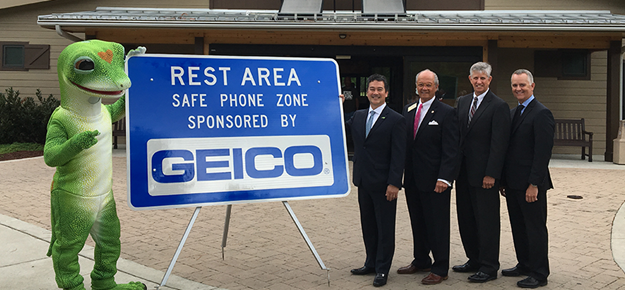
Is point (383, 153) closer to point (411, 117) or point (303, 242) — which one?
point (411, 117)

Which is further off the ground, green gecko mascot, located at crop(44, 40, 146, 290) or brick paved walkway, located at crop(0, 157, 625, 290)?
green gecko mascot, located at crop(44, 40, 146, 290)

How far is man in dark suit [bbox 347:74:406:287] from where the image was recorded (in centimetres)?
418

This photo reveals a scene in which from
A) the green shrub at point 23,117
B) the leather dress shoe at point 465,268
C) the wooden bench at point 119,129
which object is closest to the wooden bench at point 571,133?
the leather dress shoe at point 465,268

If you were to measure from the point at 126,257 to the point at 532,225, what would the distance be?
352 centimetres

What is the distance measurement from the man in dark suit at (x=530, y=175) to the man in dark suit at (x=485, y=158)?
0.12m

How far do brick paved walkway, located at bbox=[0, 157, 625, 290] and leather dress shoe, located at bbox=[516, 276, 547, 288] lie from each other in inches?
3.0

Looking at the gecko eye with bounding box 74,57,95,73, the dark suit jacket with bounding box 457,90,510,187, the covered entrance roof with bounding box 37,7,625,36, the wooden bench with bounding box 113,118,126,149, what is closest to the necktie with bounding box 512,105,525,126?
the dark suit jacket with bounding box 457,90,510,187

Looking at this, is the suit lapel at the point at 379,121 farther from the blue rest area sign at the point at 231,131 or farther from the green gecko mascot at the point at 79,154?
the green gecko mascot at the point at 79,154

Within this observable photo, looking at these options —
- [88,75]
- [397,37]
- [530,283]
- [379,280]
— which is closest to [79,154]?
[88,75]

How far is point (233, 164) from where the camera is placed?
411 cm

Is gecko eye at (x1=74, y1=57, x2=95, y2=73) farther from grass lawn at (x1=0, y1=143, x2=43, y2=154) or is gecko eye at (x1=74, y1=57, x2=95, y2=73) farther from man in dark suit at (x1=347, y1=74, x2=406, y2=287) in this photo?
grass lawn at (x1=0, y1=143, x2=43, y2=154)

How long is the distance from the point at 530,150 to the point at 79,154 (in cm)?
335

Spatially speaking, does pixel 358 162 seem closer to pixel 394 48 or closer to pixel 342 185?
pixel 342 185

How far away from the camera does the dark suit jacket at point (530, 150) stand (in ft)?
13.5
